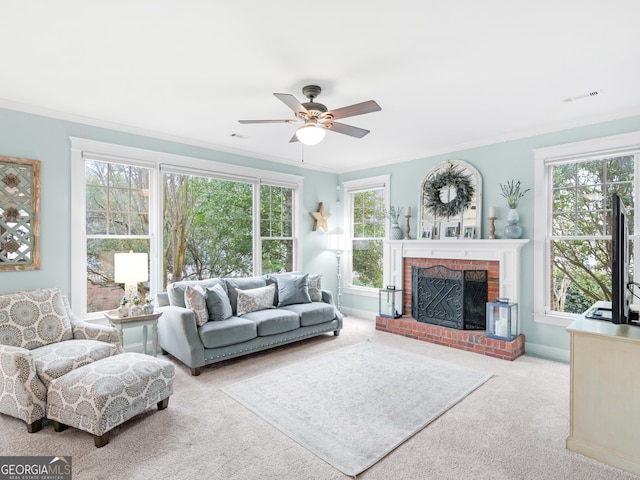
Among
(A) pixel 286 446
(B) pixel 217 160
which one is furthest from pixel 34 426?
(B) pixel 217 160

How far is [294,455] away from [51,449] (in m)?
1.55

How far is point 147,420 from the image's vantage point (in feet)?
8.55

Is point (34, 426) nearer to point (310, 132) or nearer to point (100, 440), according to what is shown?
point (100, 440)

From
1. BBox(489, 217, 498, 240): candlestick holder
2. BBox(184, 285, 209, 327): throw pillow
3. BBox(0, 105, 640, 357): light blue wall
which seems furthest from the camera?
BBox(489, 217, 498, 240): candlestick holder

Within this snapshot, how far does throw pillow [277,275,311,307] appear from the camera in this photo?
4.77 meters

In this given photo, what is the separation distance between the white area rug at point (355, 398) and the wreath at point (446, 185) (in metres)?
2.10

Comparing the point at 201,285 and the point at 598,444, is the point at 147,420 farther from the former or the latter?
the point at 598,444

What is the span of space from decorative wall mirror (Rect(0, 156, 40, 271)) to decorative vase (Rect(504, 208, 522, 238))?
Result: 5148mm

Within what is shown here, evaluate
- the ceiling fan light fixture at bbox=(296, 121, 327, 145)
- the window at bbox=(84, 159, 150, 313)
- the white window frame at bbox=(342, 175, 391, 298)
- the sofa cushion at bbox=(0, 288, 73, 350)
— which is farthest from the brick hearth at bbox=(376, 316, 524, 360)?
the sofa cushion at bbox=(0, 288, 73, 350)

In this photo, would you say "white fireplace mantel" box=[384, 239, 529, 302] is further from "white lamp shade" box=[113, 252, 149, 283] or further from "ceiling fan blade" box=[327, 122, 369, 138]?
"white lamp shade" box=[113, 252, 149, 283]

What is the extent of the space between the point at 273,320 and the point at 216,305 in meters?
0.68

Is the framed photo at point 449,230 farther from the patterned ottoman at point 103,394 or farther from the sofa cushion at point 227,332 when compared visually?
the patterned ottoman at point 103,394

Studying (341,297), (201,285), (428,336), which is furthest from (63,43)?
(341,297)

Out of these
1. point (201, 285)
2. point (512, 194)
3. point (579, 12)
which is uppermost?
point (579, 12)
